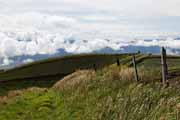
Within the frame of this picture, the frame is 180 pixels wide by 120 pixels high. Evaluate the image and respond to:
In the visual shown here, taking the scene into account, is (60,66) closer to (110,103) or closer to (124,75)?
(124,75)

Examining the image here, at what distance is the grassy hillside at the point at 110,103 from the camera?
67.3 ft

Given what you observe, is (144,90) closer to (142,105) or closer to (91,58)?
(142,105)

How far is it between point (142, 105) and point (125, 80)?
8.05 m

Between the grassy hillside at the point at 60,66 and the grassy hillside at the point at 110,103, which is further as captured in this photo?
the grassy hillside at the point at 60,66

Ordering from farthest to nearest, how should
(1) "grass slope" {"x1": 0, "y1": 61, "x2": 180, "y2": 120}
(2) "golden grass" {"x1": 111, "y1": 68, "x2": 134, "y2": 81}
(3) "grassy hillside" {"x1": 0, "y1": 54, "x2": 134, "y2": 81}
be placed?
(3) "grassy hillside" {"x1": 0, "y1": 54, "x2": 134, "y2": 81}
(2) "golden grass" {"x1": 111, "y1": 68, "x2": 134, "y2": 81}
(1) "grass slope" {"x1": 0, "y1": 61, "x2": 180, "y2": 120}

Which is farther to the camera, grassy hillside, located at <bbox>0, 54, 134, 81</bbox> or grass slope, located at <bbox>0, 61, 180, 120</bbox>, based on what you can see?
grassy hillside, located at <bbox>0, 54, 134, 81</bbox>

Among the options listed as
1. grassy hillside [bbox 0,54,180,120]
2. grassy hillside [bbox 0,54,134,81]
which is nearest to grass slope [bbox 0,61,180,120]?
grassy hillside [bbox 0,54,180,120]

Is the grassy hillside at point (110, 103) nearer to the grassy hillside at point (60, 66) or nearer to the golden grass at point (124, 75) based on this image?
the golden grass at point (124, 75)

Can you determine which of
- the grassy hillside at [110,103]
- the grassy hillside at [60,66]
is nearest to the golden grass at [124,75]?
the grassy hillside at [110,103]

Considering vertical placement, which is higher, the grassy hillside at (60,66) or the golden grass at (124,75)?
the golden grass at (124,75)

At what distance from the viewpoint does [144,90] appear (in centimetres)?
2353

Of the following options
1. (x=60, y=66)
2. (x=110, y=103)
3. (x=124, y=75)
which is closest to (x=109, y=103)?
(x=110, y=103)

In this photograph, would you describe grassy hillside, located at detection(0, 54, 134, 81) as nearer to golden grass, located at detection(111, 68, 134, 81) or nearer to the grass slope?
the grass slope

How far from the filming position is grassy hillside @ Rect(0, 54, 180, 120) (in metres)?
20.5
